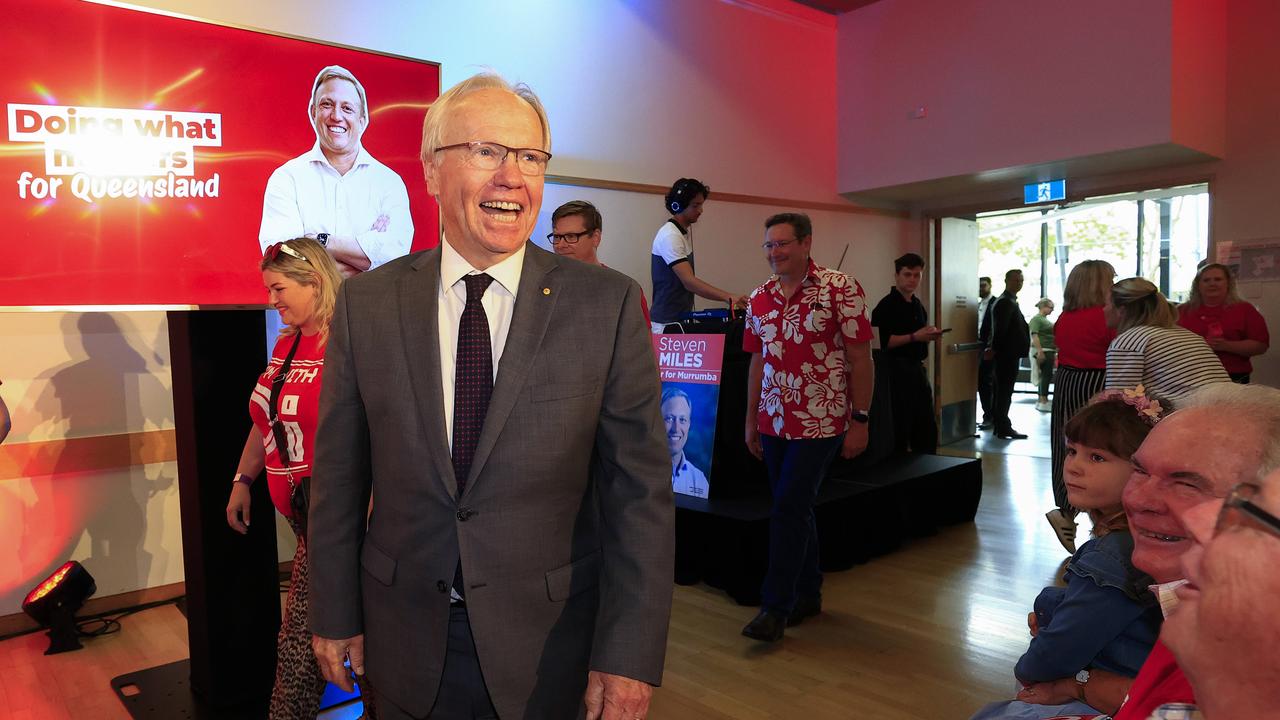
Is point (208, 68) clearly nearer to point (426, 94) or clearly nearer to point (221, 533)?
point (426, 94)

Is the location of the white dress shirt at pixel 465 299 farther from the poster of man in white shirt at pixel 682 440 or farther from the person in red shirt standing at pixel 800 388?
the poster of man in white shirt at pixel 682 440

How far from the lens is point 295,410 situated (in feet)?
7.64

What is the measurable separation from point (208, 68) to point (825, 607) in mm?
3789

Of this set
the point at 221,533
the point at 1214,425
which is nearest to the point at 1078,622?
the point at 1214,425

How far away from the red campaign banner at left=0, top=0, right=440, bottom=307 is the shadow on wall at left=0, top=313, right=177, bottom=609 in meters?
0.56

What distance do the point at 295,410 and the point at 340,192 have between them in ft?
7.26

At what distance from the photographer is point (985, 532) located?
5070 mm

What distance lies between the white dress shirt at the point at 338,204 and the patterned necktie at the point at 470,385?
3.04 metres

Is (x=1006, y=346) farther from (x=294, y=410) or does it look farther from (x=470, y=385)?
(x=470, y=385)

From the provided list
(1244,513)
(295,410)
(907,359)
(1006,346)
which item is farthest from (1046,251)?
(1244,513)

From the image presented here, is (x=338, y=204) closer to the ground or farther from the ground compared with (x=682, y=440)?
farther from the ground

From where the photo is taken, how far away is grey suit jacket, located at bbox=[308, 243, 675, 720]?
1283 millimetres

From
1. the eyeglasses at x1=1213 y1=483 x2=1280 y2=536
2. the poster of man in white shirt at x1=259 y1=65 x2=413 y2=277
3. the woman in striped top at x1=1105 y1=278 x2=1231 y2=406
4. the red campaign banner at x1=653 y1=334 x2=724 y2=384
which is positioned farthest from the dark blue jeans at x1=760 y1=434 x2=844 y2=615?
the eyeglasses at x1=1213 y1=483 x2=1280 y2=536

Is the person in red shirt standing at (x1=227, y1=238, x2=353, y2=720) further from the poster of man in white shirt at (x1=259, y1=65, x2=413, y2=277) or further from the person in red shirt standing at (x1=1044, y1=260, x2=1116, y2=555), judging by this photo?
the person in red shirt standing at (x1=1044, y1=260, x2=1116, y2=555)
